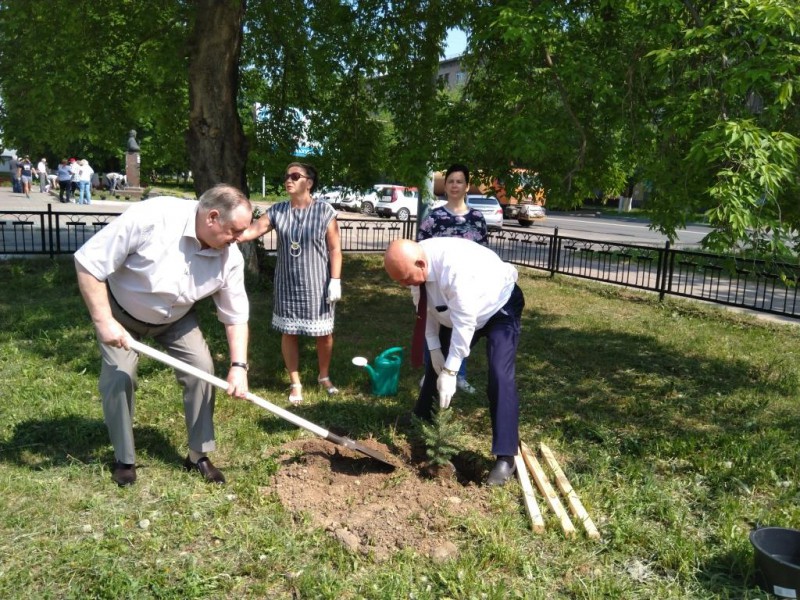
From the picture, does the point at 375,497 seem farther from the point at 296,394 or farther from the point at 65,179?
the point at 65,179

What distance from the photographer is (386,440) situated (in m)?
4.66

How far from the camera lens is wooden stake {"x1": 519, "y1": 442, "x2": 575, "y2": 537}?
354cm

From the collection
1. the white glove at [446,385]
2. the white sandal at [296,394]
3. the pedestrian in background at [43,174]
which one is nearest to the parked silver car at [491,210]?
the pedestrian in background at [43,174]

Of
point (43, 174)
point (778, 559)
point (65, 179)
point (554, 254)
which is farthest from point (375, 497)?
point (43, 174)

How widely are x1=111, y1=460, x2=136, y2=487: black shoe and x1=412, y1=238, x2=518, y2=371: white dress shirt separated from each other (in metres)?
1.88

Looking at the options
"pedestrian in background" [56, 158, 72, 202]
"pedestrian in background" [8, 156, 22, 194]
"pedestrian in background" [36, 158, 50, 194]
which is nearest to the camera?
"pedestrian in background" [56, 158, 72, 202]

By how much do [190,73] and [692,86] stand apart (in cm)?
622

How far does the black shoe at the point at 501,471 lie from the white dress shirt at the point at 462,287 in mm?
704

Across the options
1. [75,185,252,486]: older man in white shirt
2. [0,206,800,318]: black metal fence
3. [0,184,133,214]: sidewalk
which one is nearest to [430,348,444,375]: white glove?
[75,185,252,486]: older man in white shirt

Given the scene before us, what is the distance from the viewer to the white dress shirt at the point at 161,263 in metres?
3.43

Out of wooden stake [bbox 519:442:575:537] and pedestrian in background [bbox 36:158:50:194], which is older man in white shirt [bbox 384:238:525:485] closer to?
wooden stake [bbox 519:442:575:537]

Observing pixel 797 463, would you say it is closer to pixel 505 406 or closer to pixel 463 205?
pixel 505 406

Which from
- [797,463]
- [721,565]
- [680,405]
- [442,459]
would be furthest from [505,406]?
[680,405]

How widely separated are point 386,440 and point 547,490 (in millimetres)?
1210
